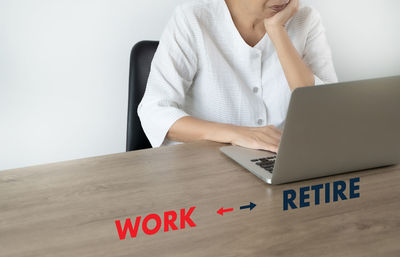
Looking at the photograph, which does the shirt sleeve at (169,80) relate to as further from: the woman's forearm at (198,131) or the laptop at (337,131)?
the laptop at (337,131)

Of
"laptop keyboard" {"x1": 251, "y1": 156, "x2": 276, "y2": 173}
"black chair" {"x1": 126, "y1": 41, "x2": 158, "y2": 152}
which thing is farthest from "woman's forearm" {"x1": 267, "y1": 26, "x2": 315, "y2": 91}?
"laptop keyboard" {"x1": 251, "y1": 156, "x2": 276, "y2": 173}

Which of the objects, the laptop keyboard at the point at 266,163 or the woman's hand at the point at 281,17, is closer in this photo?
the laptop keyboard at the point at 266,163

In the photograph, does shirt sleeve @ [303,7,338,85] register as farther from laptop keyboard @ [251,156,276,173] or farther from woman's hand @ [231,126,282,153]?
laptop keyboard @ [251,156,276,173]

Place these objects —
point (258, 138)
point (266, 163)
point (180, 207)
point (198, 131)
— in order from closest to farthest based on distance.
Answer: point (180, 207) → point (266, 163) → point (258, 138) → point (198, 131)

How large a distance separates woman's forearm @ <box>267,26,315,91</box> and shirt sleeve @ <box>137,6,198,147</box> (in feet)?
0.91

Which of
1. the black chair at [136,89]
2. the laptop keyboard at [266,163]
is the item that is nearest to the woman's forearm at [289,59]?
the black chair at [136,89]

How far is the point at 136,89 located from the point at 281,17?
0.54 meters

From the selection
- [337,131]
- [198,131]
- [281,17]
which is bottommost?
[198,131]

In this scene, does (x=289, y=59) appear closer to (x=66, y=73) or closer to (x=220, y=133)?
(x=220, y=133)

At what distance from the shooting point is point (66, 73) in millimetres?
2250

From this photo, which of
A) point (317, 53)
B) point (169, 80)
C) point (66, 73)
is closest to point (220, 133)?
point (169, 80)

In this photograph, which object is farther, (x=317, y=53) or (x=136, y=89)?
(x=317, y=53)

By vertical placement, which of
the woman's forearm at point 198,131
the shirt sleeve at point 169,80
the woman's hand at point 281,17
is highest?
the woman's hand at point 281,17

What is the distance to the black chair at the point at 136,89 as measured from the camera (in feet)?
5.70
